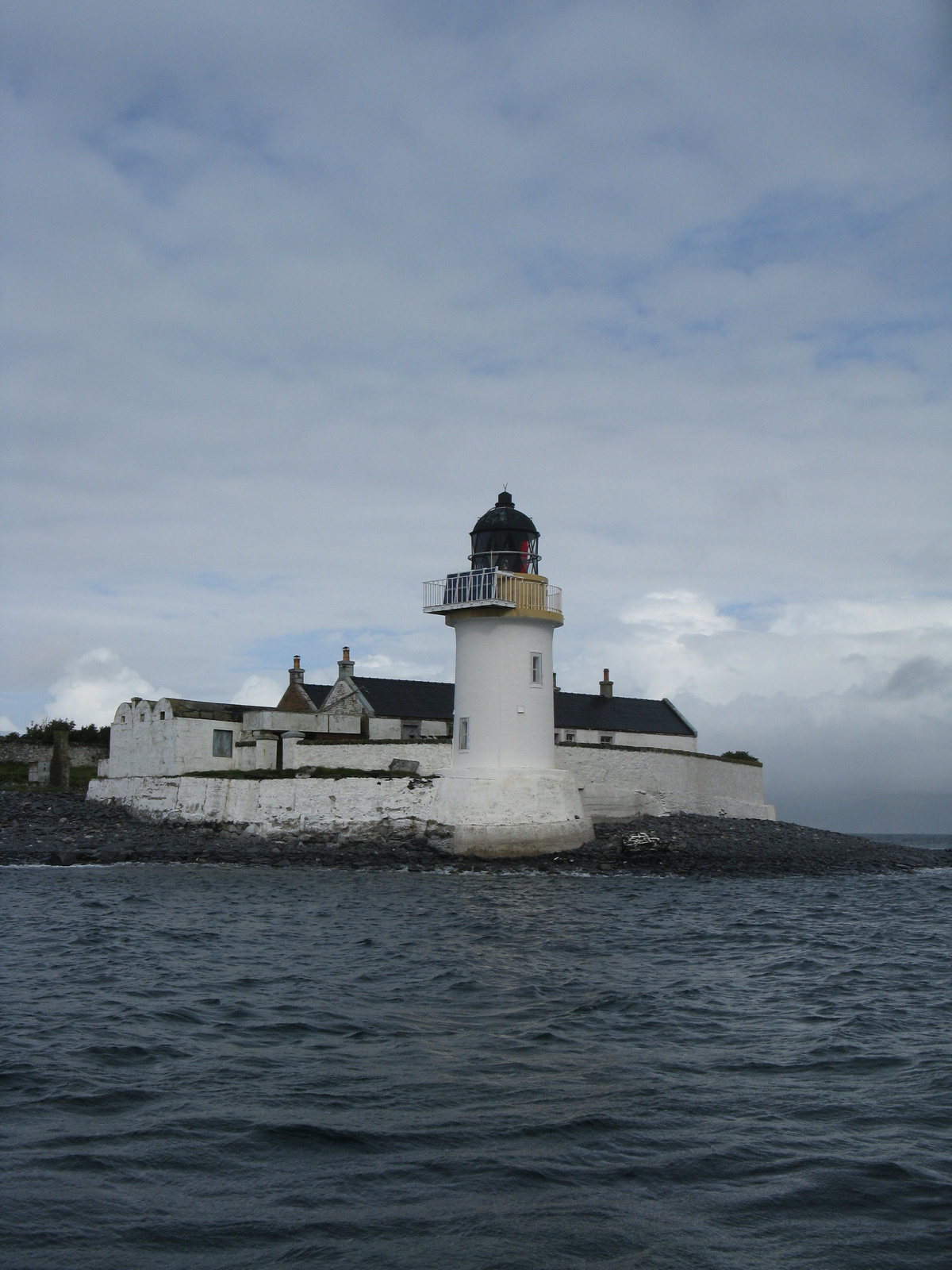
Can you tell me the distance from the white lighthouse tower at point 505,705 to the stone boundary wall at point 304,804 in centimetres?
97

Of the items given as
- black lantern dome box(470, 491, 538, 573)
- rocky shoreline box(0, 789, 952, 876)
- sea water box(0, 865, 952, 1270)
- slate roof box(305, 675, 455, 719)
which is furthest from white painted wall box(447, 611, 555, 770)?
sea water box(0, 865, 952, 1270)

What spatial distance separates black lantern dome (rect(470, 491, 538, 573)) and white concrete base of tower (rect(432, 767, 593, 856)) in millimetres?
5707

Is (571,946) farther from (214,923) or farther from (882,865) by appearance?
(882,865)

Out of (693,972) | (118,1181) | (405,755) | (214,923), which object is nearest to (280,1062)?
(118,1181)

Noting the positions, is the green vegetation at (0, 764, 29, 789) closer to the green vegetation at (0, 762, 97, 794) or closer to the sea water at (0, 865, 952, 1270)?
the green vegetation at (0, 762, 97, 794)

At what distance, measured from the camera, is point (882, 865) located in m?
33.4

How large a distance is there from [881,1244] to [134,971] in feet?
31.4

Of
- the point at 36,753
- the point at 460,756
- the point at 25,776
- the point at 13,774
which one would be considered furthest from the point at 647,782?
the point at 36,753

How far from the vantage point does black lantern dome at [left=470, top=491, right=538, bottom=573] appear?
30.0 meters

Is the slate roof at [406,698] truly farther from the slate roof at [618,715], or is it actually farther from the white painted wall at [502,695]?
the white painted wall at [502,695]

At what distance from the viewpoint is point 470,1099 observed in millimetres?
7754

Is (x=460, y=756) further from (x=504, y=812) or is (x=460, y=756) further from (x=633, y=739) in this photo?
(x=633, y=739)

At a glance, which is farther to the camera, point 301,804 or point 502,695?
point 301,804

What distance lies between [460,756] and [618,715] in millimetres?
14619
